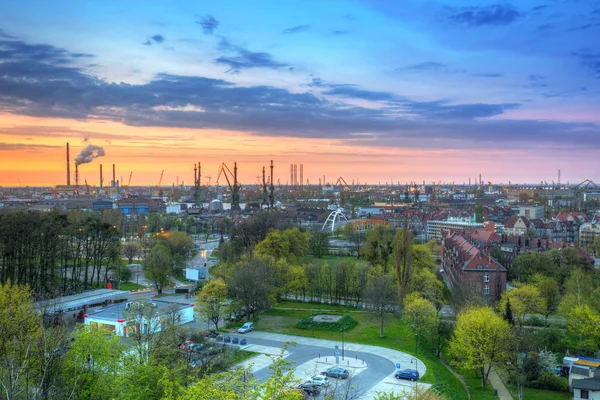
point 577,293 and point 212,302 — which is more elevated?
point 577,293

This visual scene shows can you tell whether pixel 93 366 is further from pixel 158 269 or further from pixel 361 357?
pixel 158 269

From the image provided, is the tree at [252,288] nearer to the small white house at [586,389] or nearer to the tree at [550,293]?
the small white house at [586,389]

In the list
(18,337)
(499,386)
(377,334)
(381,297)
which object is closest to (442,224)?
(381,297)

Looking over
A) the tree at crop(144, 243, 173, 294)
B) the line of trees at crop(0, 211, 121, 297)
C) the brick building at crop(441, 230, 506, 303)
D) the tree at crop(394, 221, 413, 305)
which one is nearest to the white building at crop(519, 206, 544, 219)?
the brick building at crop(441, 230, 506, 303)

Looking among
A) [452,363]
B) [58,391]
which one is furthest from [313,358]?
[58,391]

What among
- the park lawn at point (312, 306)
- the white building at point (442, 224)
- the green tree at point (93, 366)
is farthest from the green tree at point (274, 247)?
the white building at point (442, 224)
